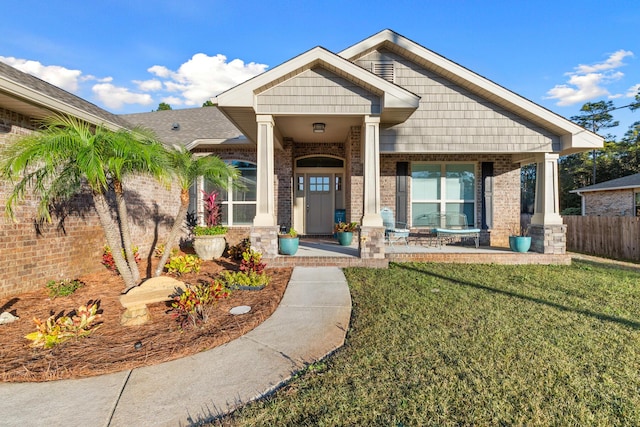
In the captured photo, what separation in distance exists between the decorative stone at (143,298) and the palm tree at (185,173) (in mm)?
941

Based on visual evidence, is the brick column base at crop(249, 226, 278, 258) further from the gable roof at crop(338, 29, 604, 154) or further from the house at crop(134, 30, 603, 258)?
the gable roof at crop(338, 29, 604, 154)

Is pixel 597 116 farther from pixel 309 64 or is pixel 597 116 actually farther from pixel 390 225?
pixel 309 64

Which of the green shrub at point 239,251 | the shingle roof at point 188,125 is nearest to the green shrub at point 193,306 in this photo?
the green shrub at point 239,251

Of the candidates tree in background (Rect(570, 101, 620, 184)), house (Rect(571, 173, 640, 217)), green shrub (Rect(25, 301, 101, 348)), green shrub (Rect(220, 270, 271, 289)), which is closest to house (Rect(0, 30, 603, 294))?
green shrub (Rect(220, 270, 271, 289))

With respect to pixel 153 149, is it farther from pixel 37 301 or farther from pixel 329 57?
pixel 329 57

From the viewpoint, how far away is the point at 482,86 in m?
6.81

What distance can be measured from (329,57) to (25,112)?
16.1 ft

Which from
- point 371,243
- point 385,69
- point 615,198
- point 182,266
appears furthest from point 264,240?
point 615,198

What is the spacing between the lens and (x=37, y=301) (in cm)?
409

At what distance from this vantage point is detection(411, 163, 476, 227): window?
27.7 feet

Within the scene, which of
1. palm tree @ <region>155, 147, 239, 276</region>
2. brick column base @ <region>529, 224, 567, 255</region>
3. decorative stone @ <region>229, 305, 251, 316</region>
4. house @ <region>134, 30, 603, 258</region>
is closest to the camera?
decorative stone @ <region>229, 305, 251, 316</region>

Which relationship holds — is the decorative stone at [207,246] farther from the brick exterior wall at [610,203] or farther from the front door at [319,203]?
the brick exterior wall at [610,203]

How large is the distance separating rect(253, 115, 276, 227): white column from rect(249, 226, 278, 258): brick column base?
106mm

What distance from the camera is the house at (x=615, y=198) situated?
42.8 feet
